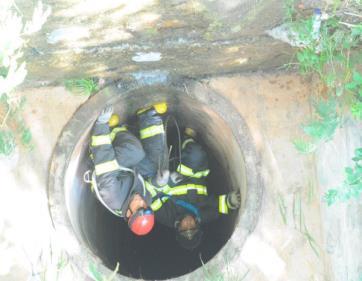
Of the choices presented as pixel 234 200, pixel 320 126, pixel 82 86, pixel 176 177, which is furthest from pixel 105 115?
pixel 320 126

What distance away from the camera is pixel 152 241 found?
6.01 m

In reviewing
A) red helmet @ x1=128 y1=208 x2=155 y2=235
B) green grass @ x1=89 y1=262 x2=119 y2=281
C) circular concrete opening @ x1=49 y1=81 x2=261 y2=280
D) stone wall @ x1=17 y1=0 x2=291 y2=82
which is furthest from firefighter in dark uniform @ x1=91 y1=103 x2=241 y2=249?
stone wall @ x1=17 y1=0 x2=291 y2=82

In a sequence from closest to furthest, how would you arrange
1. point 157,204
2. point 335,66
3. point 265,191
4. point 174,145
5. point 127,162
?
point 335,66
point 265,191
point 127,162
point 157,204
point 174,145

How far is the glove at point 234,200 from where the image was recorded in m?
4.59

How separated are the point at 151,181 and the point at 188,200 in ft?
1.47

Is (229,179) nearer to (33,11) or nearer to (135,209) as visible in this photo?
(135,209)

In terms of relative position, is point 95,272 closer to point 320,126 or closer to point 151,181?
point 151,181

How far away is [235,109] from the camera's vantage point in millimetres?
4156

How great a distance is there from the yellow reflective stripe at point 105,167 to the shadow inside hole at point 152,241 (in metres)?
0.42

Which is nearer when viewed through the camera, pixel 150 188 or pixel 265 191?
pixel 265 191

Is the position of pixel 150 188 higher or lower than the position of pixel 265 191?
lower

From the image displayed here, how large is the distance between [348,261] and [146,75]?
2.12 metres

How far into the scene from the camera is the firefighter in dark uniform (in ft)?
14.0

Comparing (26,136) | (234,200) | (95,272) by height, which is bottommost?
(234,200)
